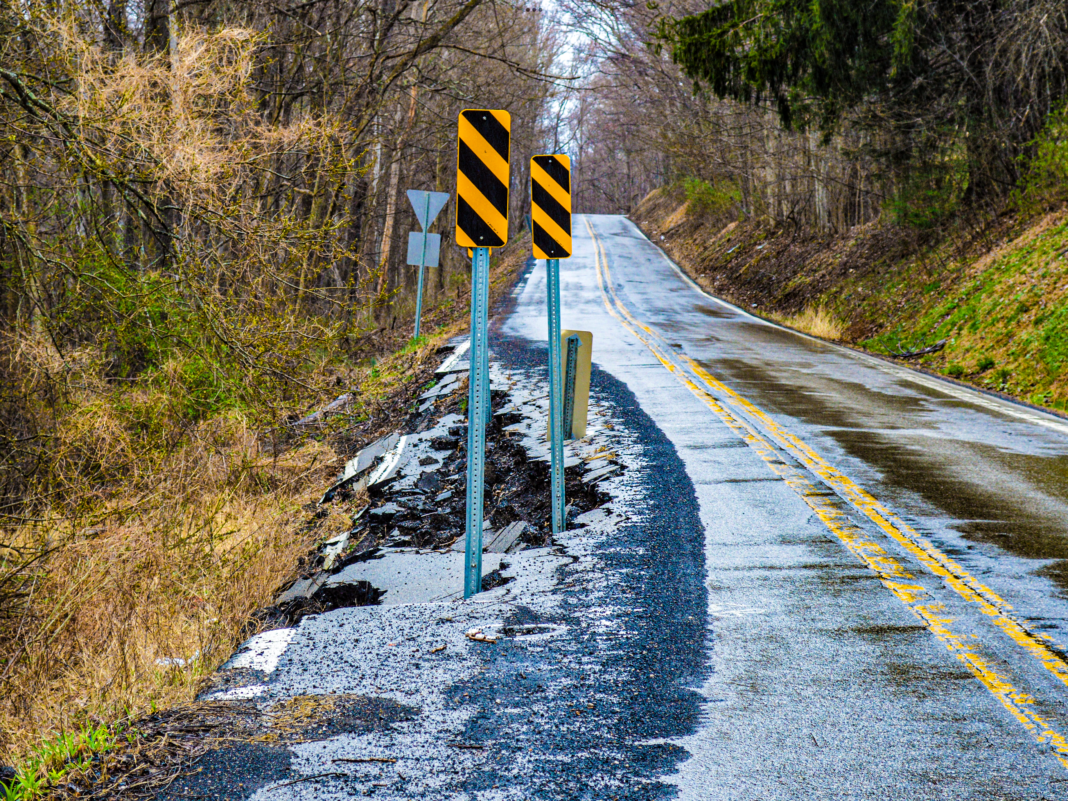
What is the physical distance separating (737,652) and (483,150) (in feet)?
10.7

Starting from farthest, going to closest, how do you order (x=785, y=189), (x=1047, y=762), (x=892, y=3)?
(x=785, y=189) < (x=892, y=3) < (x=1047, y=762)

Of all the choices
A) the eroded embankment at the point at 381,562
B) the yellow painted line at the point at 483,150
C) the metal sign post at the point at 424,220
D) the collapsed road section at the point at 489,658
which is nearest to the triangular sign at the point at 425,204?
the metal sign post at the point at 424,220

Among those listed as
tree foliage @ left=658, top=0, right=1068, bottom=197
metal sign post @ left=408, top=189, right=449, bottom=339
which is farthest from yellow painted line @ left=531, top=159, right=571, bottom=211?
tree foliage @ left=658, top=0, right=1068, bottom=197

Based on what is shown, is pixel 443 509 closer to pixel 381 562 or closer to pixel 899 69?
pixel 381 562

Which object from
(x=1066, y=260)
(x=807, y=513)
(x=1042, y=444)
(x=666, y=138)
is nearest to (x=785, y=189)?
(x=666, y=138)

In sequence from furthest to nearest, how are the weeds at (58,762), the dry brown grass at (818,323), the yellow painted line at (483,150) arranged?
1. the dry brown grass at (818,323)
2. the yellow painted line at (483,150)
3. the weeds at (58,762)

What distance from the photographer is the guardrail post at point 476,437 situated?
216 inches

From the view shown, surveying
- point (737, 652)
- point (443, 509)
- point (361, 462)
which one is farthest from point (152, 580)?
point (737, 652)

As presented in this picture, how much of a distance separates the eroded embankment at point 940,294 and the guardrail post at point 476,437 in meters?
10.0

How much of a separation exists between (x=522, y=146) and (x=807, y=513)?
4676cm

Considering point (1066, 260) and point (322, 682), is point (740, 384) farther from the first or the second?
point (322, 682)

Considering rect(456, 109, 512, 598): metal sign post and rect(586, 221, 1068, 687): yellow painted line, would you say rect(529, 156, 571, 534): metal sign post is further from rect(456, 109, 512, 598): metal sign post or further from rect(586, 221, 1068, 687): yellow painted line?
rect(586, 221, 1068, 687): yellow painted line

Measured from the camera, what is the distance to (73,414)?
9.49 meters

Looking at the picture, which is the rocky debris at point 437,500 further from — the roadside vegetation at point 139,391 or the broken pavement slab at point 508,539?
the roadside vegetation at point 139,391
